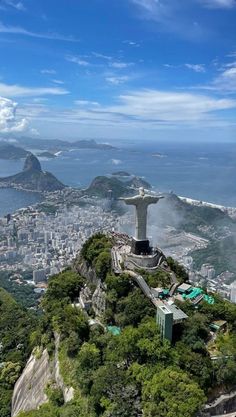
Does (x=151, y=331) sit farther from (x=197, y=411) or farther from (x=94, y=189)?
(x=94, y=189)

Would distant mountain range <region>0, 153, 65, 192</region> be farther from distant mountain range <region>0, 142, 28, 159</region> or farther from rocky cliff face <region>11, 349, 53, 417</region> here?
rocky cliff face <region>11, 349, 53, 417</region>

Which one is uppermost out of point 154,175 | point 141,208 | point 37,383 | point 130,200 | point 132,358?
point 130,200

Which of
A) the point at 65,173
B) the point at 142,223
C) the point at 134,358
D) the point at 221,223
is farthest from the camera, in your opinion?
the point at 65,173

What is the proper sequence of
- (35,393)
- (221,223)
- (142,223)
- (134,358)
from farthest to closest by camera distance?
(221,223), (142,223), (35,393), (134,358)

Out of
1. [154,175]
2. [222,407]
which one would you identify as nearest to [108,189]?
[154,175]

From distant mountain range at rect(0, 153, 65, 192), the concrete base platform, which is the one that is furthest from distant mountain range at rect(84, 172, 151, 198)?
the concrete base platform

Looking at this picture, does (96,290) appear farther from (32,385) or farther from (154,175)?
(154,175)

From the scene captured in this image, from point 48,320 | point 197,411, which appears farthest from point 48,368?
point 197,411
